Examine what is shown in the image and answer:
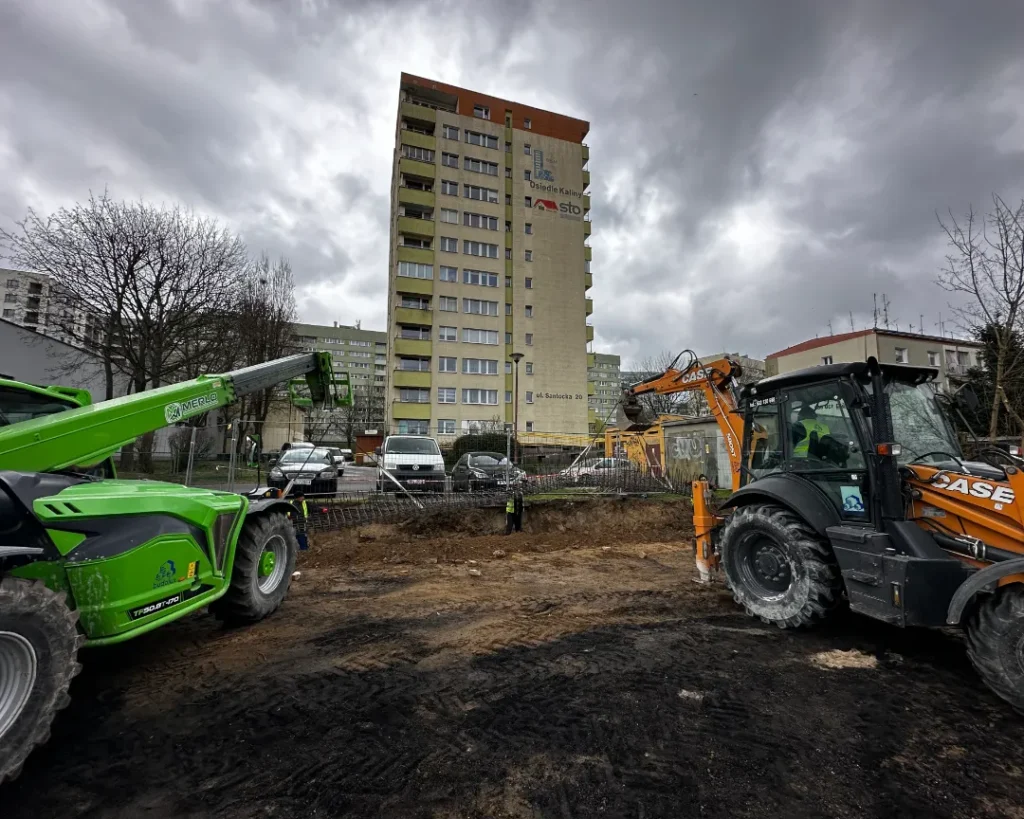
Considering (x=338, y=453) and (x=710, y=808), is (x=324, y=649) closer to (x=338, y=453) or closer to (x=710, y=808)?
(x=710, y=808)

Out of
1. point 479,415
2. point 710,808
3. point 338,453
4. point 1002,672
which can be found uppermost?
point 479,415

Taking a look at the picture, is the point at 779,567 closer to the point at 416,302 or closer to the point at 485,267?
the point at 416,302

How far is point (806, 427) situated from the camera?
4699 millimetres

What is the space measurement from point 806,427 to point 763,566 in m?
1.36

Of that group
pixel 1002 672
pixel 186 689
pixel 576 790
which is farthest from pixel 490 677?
pixel 1002 672

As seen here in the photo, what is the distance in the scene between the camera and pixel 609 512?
11516mm

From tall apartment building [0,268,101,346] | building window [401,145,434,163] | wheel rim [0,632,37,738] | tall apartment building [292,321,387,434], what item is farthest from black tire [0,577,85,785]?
tall apartment building [292,321,387,434]

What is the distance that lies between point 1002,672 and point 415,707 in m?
3.47

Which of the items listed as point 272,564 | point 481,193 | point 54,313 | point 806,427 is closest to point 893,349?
point 481,193

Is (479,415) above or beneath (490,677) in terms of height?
above

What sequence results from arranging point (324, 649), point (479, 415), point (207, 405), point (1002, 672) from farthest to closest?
point (479, 415) → point (207, 405) → point (324, 649) → point (1002, 672)

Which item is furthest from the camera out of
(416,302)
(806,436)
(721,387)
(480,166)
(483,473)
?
(480,166)

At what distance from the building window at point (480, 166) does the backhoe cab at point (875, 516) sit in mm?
A: 42237

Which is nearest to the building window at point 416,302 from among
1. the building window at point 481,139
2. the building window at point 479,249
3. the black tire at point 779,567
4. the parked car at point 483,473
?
the building window at point 479,249
